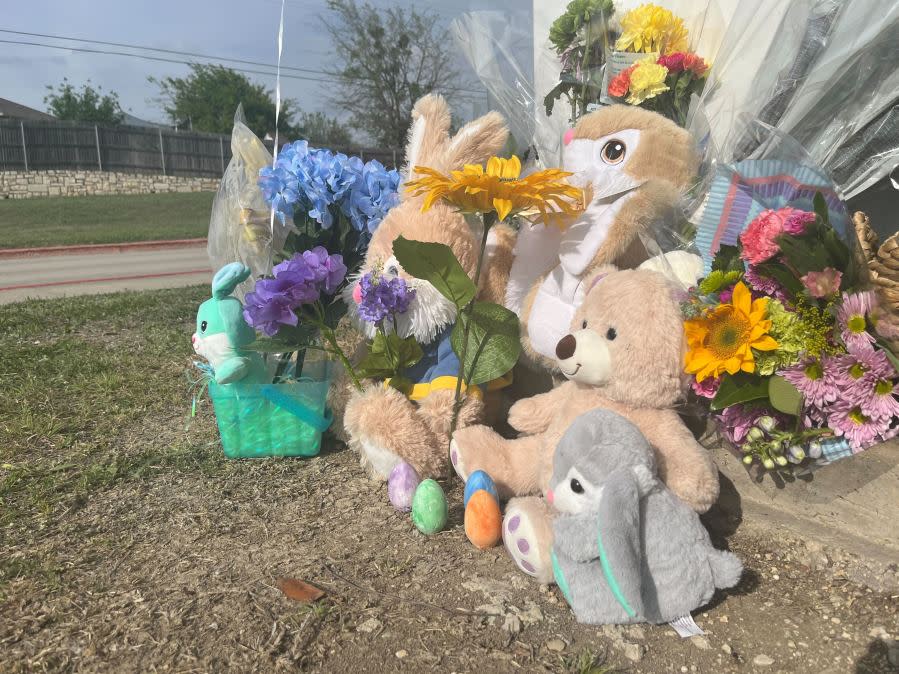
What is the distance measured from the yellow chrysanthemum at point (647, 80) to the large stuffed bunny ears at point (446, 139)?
1.63 feet

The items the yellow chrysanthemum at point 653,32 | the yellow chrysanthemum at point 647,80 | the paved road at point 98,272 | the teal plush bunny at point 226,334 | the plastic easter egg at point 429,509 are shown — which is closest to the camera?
the plastic easter egg at point 429,509

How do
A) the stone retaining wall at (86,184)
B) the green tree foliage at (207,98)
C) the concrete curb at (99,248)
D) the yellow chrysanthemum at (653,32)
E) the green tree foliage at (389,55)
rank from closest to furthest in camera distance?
1. the yellow chrysanthemum at (653,32)
2. the green tree foliage at (389,55)
3. the concrete curb at (99,248)
4. the stone retaining wall at (86,184)
5. the green tree foliage at (207,98)

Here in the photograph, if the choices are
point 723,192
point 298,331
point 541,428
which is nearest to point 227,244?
point 298,331

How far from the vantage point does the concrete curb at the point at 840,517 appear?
175 cm

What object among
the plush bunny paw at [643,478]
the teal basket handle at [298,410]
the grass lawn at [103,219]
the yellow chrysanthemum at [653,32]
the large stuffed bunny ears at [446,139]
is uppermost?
the yellow chrysanthemum at [653,32]

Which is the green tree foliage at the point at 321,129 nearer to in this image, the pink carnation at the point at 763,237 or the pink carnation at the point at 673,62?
the pink carnation at the point at 673,62

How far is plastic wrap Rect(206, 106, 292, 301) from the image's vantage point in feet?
8.44

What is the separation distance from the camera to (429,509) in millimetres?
1934

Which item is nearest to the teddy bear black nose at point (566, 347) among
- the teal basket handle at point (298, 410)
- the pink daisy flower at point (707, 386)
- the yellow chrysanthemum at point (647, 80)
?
the pink daisy flower at point (707, 386)

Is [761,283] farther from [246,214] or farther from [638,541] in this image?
[246,214]

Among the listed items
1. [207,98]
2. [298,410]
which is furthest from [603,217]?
[207,98]

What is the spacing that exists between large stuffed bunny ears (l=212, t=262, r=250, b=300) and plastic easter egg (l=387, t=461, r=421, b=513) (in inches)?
33.0

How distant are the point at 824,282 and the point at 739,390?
0.33m

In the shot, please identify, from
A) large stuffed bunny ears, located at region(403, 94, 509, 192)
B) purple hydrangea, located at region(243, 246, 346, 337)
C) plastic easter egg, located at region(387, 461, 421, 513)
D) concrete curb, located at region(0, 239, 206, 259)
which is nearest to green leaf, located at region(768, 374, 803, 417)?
plastic easter egg, located at region(387, 461, 421, 513)
